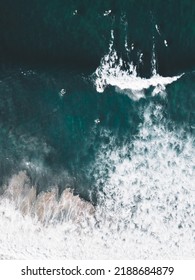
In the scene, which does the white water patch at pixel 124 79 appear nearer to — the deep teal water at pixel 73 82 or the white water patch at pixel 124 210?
the deep teal water at pixel 73 82

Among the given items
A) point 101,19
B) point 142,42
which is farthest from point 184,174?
point 101,19

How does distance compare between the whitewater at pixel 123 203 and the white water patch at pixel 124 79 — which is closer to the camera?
the whitewater at pixel 123 203

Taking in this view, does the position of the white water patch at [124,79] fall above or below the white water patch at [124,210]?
above

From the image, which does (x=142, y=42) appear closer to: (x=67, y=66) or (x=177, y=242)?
(x=67, y=66)

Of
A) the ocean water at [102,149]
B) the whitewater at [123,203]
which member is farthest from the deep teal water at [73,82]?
the whitewater at [123,203]

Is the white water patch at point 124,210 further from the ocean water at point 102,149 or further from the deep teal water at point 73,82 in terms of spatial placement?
the deep teal water at point 73,82
